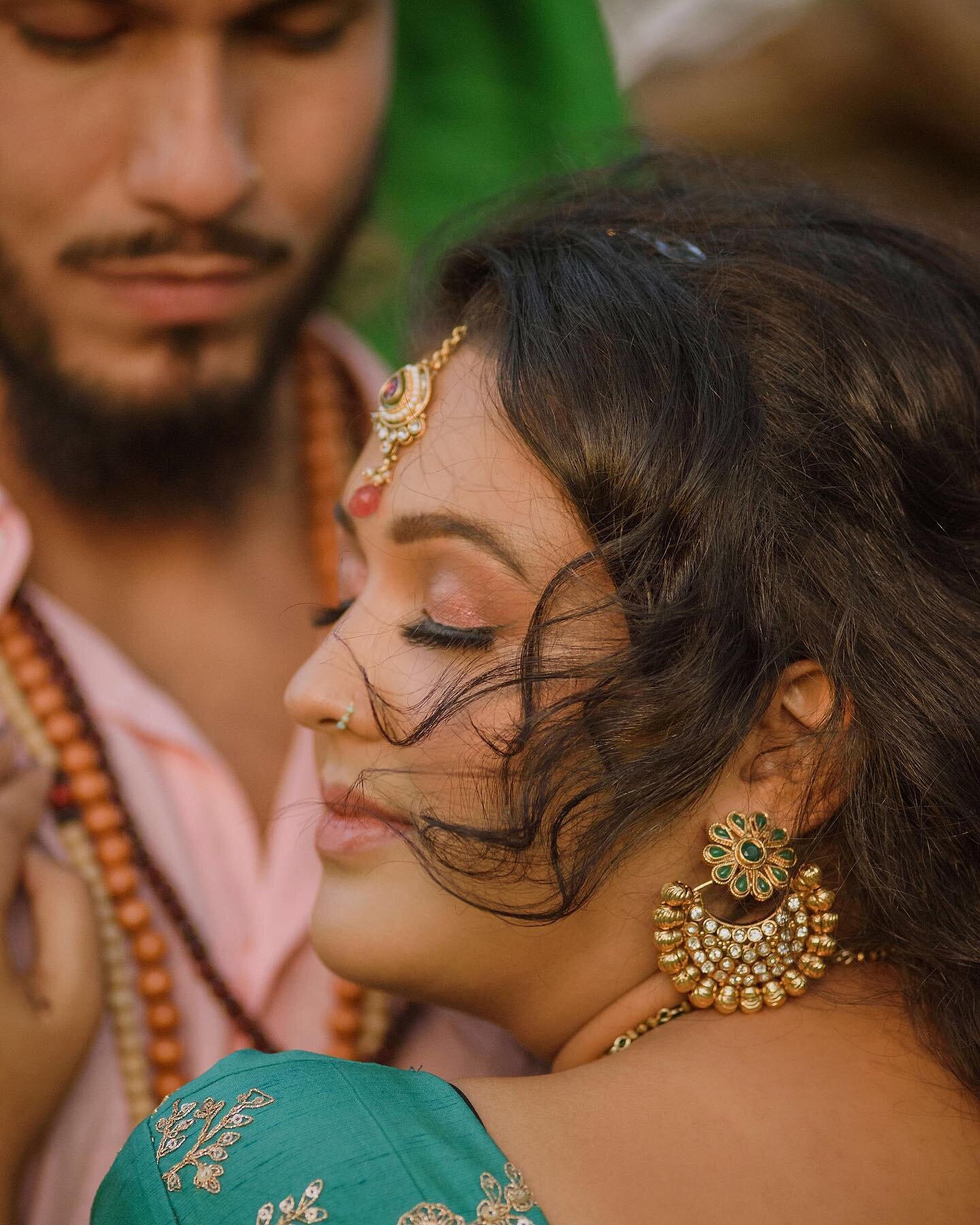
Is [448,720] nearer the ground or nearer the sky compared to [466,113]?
nearer the ground

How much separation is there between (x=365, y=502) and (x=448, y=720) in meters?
0.28

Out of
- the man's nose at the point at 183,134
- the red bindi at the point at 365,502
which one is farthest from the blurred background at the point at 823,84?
the red bindi at the point at 365,502

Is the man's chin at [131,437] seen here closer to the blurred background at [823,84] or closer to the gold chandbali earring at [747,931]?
the gold chandbali earring at [747,931]

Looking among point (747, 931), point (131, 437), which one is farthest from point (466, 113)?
point (747, 931)

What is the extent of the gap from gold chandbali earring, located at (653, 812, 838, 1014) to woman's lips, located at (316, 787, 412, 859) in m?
0.29

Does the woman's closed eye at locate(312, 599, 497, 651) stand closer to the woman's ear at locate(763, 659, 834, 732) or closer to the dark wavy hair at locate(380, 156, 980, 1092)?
the dark wavy hair at locate(380, 156, 980, 1092)

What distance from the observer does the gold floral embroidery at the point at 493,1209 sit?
0.94m

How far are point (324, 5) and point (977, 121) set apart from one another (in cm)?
238

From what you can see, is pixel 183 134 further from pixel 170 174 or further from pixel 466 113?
pixel 466 113

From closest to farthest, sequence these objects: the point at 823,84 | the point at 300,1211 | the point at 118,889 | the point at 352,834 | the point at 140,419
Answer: the point at 300,1211 → the point at 352,834 → the point at 118,889 → the point at 140,419 → the point at 823,84

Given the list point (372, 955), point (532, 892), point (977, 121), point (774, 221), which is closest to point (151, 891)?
point (372, 955)

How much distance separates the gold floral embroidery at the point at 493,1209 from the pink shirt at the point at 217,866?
0.58m

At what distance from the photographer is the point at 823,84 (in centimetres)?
362

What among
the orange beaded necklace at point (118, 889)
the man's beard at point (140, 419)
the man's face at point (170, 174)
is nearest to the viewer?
the orange beaded necklace at point (118, 889)
